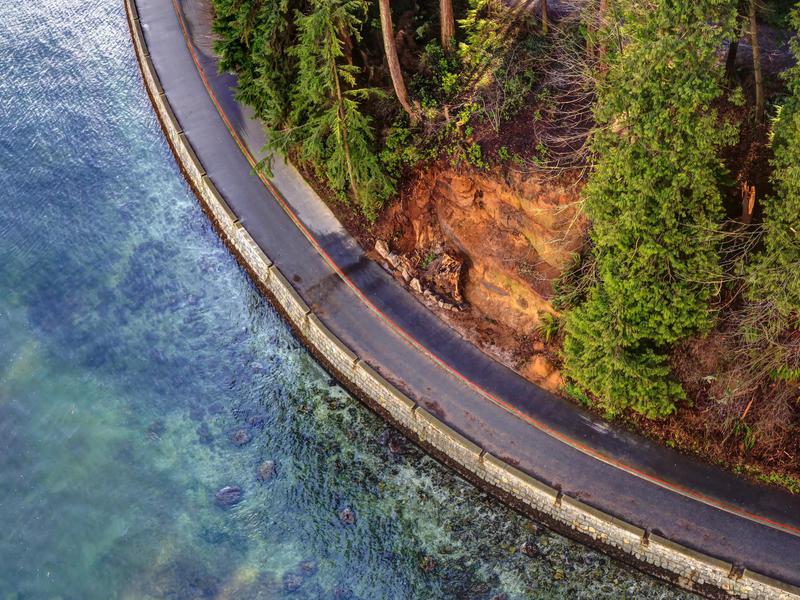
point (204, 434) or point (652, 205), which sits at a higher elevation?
point (652, 205)

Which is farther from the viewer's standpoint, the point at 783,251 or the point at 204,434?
the point at 204,434

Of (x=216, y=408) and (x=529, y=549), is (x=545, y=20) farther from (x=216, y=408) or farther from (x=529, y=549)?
(x=529, y=549)

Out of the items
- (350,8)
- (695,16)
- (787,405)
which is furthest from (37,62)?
(787,405)

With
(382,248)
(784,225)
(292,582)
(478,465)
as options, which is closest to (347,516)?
(292,582)

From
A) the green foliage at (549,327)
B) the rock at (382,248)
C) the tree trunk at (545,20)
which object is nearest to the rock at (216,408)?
the rock at (382,248)

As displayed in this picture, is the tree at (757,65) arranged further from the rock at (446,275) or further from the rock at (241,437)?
the rock at (241,437)

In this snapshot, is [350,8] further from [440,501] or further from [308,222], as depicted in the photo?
[440,501]

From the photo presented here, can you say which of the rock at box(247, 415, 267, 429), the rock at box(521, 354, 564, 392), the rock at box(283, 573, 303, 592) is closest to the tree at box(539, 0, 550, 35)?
the rock at box(521, 354, 564, 392)
